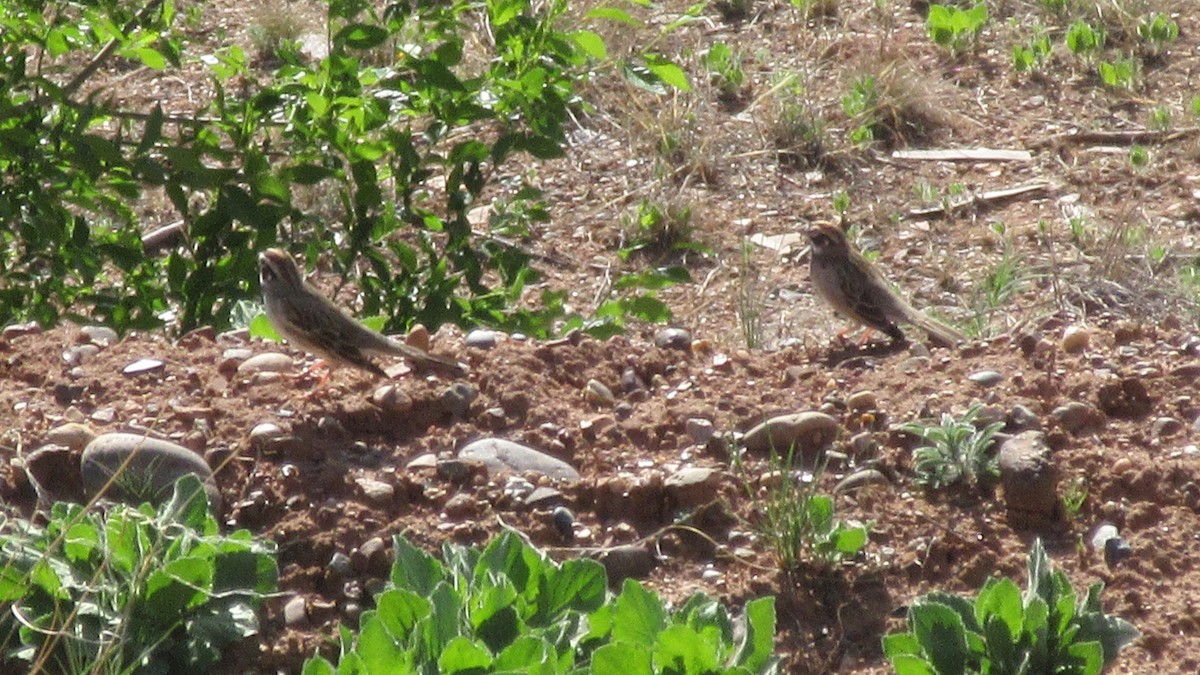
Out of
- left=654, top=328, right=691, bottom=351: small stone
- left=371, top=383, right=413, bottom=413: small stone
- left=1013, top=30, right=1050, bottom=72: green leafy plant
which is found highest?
left=371, top=383, right=413, bottom=413: small stone

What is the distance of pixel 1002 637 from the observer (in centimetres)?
465

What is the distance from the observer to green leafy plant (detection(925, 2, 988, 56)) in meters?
13.5

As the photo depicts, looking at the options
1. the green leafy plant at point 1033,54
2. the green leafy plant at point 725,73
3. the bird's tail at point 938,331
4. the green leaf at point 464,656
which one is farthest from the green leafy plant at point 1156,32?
the green leaf at point 464,656

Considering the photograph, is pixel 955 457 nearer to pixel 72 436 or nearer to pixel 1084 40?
pixel 72 436

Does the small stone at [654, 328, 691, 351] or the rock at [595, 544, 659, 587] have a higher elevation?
the rock at [595, 544, 659, 587]

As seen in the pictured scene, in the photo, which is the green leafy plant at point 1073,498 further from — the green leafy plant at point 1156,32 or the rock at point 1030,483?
the green leafy plant at point 1156,32

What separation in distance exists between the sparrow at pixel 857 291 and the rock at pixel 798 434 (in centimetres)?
232

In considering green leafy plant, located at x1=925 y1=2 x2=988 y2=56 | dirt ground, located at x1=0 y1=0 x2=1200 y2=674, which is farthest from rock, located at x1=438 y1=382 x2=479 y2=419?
green leafy plant, located at x1=925 y1=2 x2=988 y2=56

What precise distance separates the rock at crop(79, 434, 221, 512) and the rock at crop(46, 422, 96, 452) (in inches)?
5.5

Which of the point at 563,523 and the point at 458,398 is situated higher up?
the point at 458,398

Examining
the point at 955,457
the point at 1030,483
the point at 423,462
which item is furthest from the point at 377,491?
the point at 1030,483

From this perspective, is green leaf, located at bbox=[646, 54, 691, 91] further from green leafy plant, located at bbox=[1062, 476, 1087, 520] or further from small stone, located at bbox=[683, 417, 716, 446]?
green leafy plant, located at bbox=[1062, 476, 1087, 520]

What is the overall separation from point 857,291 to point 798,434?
3137 mm

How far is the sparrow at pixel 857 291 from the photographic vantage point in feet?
28.8
